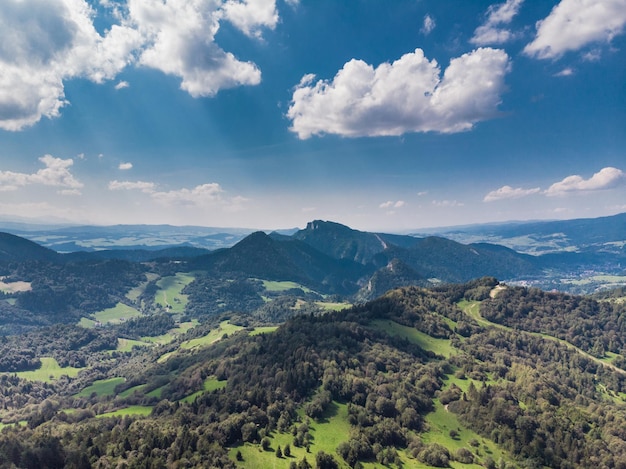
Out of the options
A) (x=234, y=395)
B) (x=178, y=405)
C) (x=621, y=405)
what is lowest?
(x=621, y=405)

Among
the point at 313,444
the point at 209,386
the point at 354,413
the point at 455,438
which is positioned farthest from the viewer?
the point at 209,386

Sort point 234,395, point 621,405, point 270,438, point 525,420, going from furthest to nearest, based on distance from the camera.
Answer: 1. point 621,405
2. point 234,395
3. point 525,420
4. point 270,438

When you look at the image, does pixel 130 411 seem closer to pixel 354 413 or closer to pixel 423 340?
pixel 354 413

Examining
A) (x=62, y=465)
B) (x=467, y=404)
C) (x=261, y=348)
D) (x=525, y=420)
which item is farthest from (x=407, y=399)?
(x=62, y=465)

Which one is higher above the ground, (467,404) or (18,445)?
(18,445)

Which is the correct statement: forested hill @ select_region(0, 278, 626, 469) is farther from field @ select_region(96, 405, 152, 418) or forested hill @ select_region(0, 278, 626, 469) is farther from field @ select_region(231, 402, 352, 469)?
field @ select_region(96, 405, 152, 418)

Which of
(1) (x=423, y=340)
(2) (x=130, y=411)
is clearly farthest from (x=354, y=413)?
(2) (x=130, y=411)

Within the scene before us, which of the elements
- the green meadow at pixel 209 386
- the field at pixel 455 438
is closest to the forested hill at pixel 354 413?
the field at pixel 455 438

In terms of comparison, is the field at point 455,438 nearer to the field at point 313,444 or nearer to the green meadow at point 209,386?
the field at point 313,444

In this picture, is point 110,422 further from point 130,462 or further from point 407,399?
point 407,399
